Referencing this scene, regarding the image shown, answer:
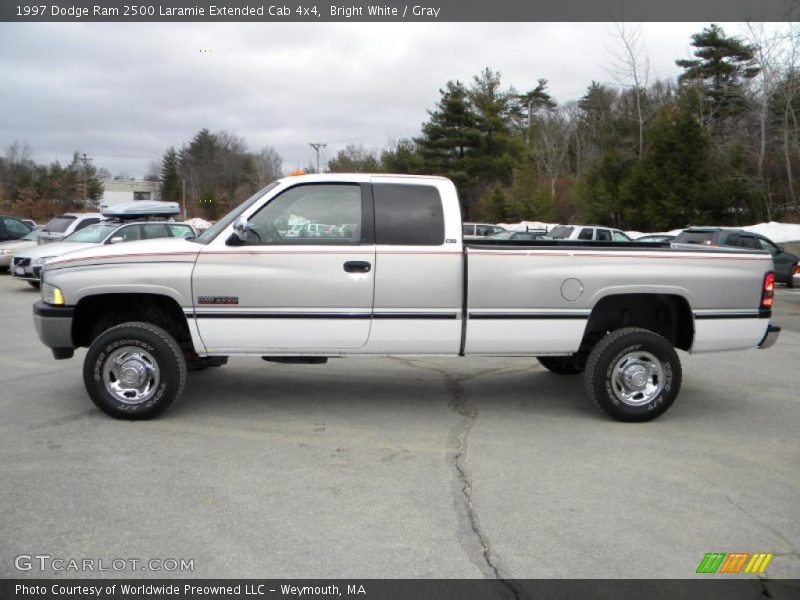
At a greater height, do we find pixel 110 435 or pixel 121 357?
pixel 121 357

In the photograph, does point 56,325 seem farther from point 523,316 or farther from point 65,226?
point 65,226

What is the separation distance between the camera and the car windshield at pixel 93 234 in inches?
618

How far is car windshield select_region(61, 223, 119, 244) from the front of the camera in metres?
15.7

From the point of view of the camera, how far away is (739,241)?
19203mm

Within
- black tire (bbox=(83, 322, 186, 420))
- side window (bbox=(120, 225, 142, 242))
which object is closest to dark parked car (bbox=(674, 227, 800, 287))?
side window (bbox=(120, 225, 142, 242))

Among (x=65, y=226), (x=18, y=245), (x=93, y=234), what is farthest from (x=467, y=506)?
(x=18, y=245)

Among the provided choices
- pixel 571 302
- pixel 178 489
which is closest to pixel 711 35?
pixel 571 302

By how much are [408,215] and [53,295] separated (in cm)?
301

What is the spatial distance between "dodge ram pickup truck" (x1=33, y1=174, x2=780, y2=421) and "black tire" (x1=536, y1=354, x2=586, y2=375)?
1.43 metres

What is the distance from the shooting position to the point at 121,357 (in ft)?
18.8

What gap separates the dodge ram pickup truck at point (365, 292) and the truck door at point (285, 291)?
0.04 feet

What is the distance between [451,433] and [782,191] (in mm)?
33400

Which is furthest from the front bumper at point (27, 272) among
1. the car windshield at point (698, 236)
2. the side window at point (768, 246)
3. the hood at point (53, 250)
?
the side window at point (768, 246)
